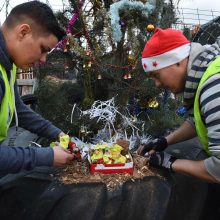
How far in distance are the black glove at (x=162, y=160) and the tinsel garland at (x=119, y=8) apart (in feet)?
3.02

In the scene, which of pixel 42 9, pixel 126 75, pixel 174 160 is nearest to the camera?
pixel 42 9

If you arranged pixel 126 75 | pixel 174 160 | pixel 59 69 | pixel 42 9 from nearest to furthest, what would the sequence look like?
pixel 42 9 < pixel 174 160 < pixel 126 75 < pixel 59 69

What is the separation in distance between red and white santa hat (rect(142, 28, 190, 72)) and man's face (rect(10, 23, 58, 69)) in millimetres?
505

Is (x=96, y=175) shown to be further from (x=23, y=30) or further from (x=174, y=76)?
(x=23, y=30)

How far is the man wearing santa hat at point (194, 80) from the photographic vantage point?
1.54 meters

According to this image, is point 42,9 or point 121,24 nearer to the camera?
point 42,9

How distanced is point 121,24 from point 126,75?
38 centimetres

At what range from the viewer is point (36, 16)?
1667mm

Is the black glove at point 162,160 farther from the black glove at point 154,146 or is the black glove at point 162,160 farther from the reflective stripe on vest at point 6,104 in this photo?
the reflective stripe on vest at point 6,104

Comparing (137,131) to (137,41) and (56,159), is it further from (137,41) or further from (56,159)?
(56,159)

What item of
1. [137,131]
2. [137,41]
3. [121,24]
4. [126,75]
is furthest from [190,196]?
[121,24]

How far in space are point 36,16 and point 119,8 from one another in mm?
879

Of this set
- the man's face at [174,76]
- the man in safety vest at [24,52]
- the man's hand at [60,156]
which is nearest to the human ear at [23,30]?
the man in safety vest at [24,52]

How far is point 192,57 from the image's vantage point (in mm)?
1717
